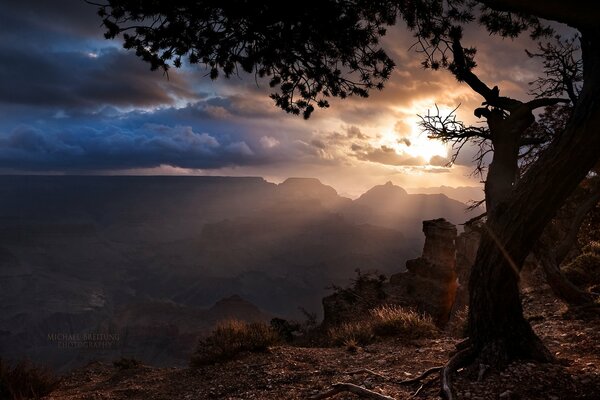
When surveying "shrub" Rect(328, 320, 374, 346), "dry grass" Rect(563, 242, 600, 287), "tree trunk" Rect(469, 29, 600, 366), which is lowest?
"shrub" Rect(328, 320, 374, 346)

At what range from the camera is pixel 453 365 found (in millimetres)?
5227

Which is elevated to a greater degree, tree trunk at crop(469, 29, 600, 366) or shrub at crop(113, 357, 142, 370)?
tree trunk at crop(469, 29, 600, 366)

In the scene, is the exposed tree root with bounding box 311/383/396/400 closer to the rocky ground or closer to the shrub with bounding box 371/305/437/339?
the rocky ground

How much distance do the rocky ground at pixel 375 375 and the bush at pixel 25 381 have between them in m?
0.33

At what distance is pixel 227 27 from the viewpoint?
6.56m

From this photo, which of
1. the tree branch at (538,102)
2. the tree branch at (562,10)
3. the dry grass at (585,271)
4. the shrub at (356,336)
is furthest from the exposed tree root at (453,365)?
the dry grass at (585,271)

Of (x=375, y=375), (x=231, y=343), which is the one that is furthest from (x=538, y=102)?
(x=231, y=343)

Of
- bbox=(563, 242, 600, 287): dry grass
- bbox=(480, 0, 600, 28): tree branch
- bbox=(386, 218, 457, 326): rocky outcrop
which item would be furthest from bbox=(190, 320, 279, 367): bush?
bbox=(386, 218, 457, 326): rocky outcrop

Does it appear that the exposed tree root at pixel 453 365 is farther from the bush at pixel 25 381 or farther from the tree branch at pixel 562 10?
the bush at pixel 25 381

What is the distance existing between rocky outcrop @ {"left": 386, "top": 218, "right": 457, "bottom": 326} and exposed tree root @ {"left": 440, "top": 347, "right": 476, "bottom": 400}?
18.9m

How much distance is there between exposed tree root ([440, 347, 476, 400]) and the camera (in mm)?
4780

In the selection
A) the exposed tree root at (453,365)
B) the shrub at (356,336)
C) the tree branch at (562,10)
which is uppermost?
the tree branch at (562,10)

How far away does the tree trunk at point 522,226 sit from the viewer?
4574mm

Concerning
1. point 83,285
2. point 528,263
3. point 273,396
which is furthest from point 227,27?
point 83,285
